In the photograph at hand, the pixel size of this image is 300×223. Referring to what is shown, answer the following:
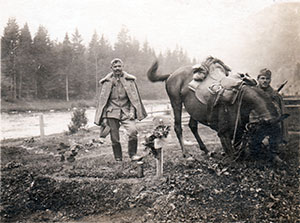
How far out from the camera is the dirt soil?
2.81m

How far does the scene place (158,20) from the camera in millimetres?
5156

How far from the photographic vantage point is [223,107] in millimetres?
3895

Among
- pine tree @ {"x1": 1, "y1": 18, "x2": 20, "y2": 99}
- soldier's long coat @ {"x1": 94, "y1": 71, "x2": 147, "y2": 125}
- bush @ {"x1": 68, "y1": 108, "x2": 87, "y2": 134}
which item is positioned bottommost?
bush @ {"x1": 68, "y1": 108, "x2": 87, "y2": 134}

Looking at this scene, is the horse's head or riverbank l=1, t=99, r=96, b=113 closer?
the horse's head

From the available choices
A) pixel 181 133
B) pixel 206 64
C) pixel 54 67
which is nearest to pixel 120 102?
pixel 181 133

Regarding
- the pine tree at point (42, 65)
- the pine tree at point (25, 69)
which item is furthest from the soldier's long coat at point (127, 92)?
the pine tree at point (42, 65)

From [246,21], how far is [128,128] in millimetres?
3564

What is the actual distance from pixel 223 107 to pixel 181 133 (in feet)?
4.78

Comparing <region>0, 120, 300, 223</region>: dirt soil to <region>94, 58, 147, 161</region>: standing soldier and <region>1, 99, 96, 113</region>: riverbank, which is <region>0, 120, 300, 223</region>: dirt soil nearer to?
<region>94, 58, 147, 161</region>: standing soldier

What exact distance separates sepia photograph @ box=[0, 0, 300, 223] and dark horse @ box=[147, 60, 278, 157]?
2 cm

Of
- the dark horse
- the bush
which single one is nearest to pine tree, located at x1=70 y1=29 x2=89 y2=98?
the bush

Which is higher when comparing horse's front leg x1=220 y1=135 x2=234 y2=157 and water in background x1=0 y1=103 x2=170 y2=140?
horse's front leg x1=220 y1=135 x2=234 y2=157

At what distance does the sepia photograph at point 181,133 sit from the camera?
3.07 meters

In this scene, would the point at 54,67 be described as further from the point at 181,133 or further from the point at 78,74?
the point at 181,133
